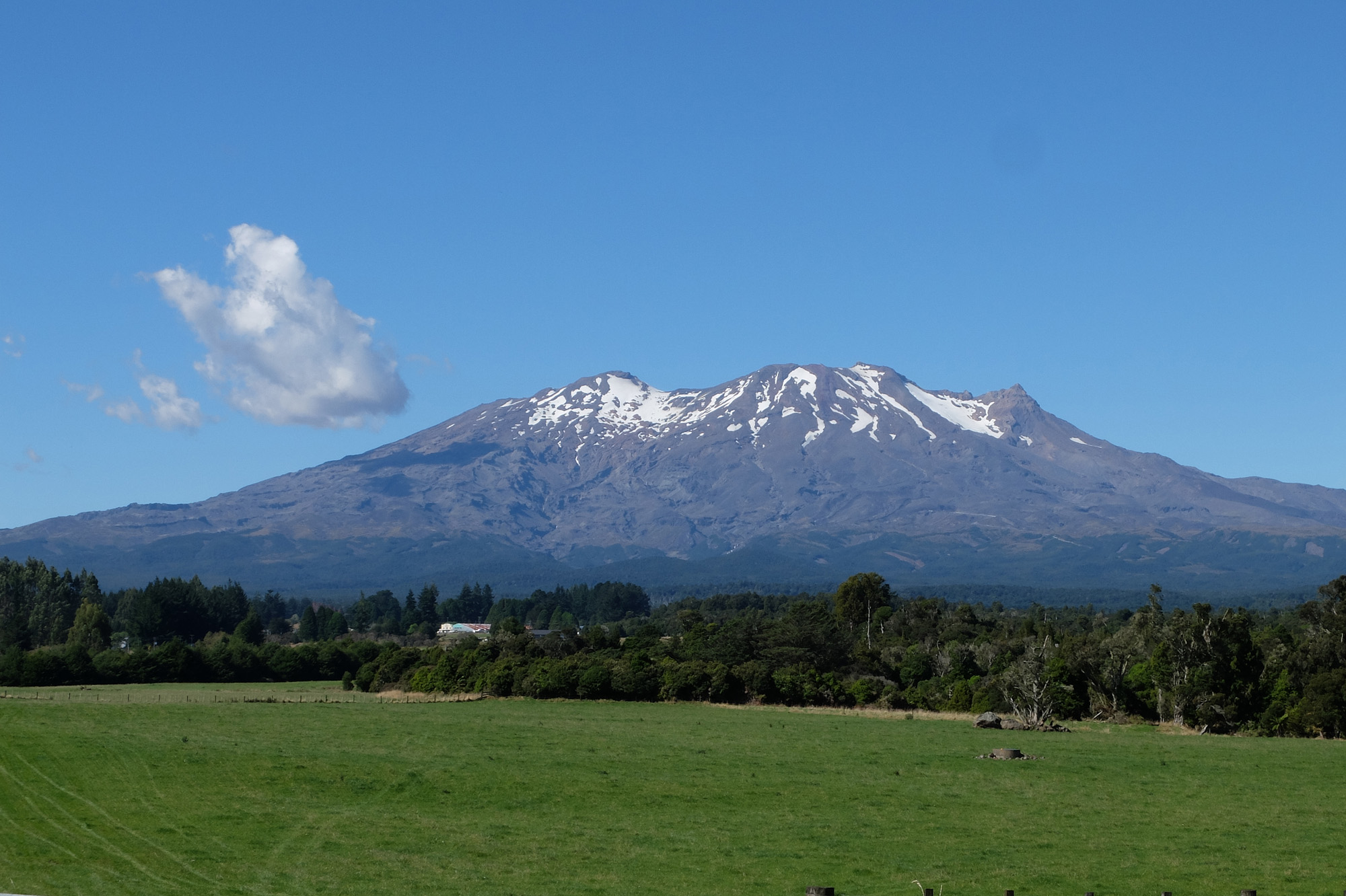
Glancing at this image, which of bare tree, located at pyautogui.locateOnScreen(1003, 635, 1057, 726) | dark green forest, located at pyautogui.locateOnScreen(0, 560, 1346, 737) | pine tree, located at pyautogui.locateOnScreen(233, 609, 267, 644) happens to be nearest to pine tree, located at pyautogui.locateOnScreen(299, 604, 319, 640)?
pine tree, located at pyautogui.locateOnScreen(233, 609, 267, 644)

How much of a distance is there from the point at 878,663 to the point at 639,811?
60.3 metres

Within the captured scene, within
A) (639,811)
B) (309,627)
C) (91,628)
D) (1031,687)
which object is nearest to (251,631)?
(91,628)

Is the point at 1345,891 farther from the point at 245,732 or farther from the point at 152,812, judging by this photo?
the point at 245,732

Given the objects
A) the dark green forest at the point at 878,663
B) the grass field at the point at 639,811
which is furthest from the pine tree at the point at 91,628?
the grass field at the point at 639,811

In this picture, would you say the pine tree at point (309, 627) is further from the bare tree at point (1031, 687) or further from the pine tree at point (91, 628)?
the bare tree at point (1031, 687)

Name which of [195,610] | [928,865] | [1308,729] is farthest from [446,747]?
[195,610]

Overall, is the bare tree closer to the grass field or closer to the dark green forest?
the dark green forest

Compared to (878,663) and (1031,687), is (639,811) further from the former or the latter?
(878,663)

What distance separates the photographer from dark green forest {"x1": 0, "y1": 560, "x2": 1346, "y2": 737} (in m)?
68.1

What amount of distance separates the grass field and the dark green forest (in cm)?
1101

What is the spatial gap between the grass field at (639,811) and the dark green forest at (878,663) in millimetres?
11006

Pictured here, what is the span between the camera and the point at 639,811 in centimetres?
3525

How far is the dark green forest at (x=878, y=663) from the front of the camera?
68.1 m

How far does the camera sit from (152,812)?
108ft
